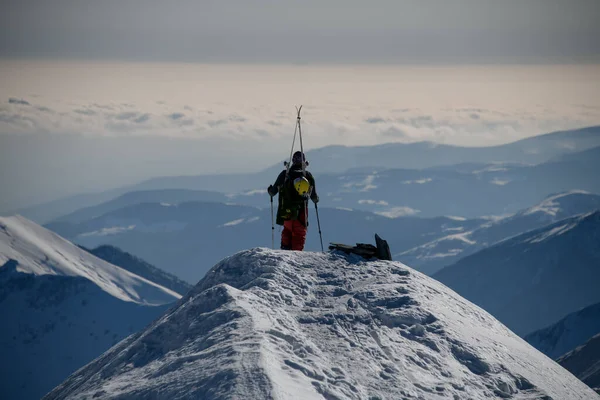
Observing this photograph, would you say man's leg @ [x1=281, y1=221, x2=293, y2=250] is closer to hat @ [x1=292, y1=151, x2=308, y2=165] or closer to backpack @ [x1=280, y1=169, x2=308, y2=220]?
backpack @ [x1=280, y1=169, x2=308, y2=220]

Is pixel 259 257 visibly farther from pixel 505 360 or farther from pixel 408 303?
pixel 505 360

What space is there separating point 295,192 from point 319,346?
363 inches

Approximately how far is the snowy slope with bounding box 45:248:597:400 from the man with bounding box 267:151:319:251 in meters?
2.27

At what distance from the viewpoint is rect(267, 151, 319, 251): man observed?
111ft

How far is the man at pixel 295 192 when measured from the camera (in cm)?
3381

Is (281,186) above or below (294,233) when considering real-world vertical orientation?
above

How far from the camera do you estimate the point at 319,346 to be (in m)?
→ 26.1

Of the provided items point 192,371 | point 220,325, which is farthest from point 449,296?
point 192,371

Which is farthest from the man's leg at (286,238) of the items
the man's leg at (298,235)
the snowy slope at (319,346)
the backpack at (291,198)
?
the snowy slope at (319,346)

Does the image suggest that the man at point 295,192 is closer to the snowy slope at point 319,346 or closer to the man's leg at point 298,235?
the man's leg at point 298,235

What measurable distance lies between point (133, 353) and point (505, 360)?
11007mm

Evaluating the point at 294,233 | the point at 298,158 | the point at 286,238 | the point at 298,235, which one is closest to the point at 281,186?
the point at 298,158

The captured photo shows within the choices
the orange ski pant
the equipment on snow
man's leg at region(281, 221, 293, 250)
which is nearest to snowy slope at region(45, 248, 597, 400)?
the equipment on snow

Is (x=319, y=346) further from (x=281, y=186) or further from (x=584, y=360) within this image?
(x=584, y=360)
